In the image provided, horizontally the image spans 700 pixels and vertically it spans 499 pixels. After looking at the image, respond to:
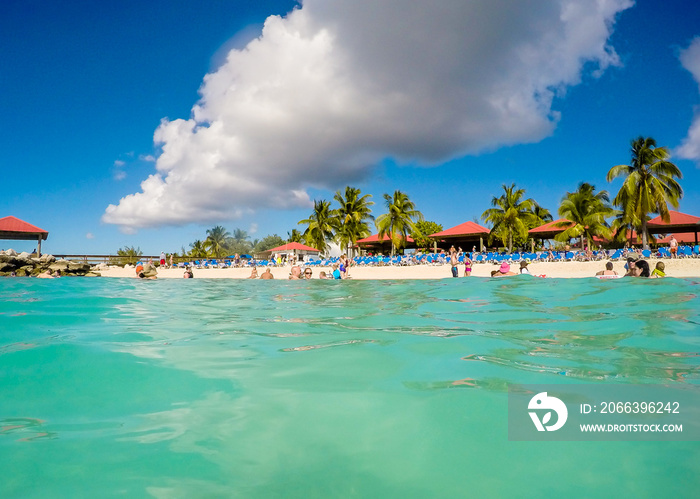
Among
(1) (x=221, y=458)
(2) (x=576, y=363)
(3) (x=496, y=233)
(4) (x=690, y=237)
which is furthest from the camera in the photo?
(4) (x=690, y=237)

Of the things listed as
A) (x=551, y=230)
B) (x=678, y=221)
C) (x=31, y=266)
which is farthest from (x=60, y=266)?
(x=678, y=221)

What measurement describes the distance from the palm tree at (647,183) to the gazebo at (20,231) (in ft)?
117

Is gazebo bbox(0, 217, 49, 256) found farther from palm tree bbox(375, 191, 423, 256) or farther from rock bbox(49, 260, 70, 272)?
palm tree bbox(375, 191, 423, 256)

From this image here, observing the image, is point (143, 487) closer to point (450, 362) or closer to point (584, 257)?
point (450, 362)

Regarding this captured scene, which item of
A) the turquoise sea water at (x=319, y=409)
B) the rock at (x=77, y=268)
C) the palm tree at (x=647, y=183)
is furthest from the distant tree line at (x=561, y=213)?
the turquoise sea water at (x=319, y=409)

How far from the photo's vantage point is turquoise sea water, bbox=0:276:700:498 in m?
1.59

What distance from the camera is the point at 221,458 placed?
1751 millimetres

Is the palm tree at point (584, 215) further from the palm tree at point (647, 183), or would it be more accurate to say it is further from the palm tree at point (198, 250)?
the palm tree at point (198, 250)

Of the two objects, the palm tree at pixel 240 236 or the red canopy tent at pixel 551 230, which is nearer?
the red canopy tent at pixel 551 230

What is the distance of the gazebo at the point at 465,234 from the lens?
101 feet

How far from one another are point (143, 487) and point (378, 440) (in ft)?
3.32

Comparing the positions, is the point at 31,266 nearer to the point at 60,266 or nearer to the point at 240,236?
the point at 60,266

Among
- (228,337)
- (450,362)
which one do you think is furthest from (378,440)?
(228,337)
